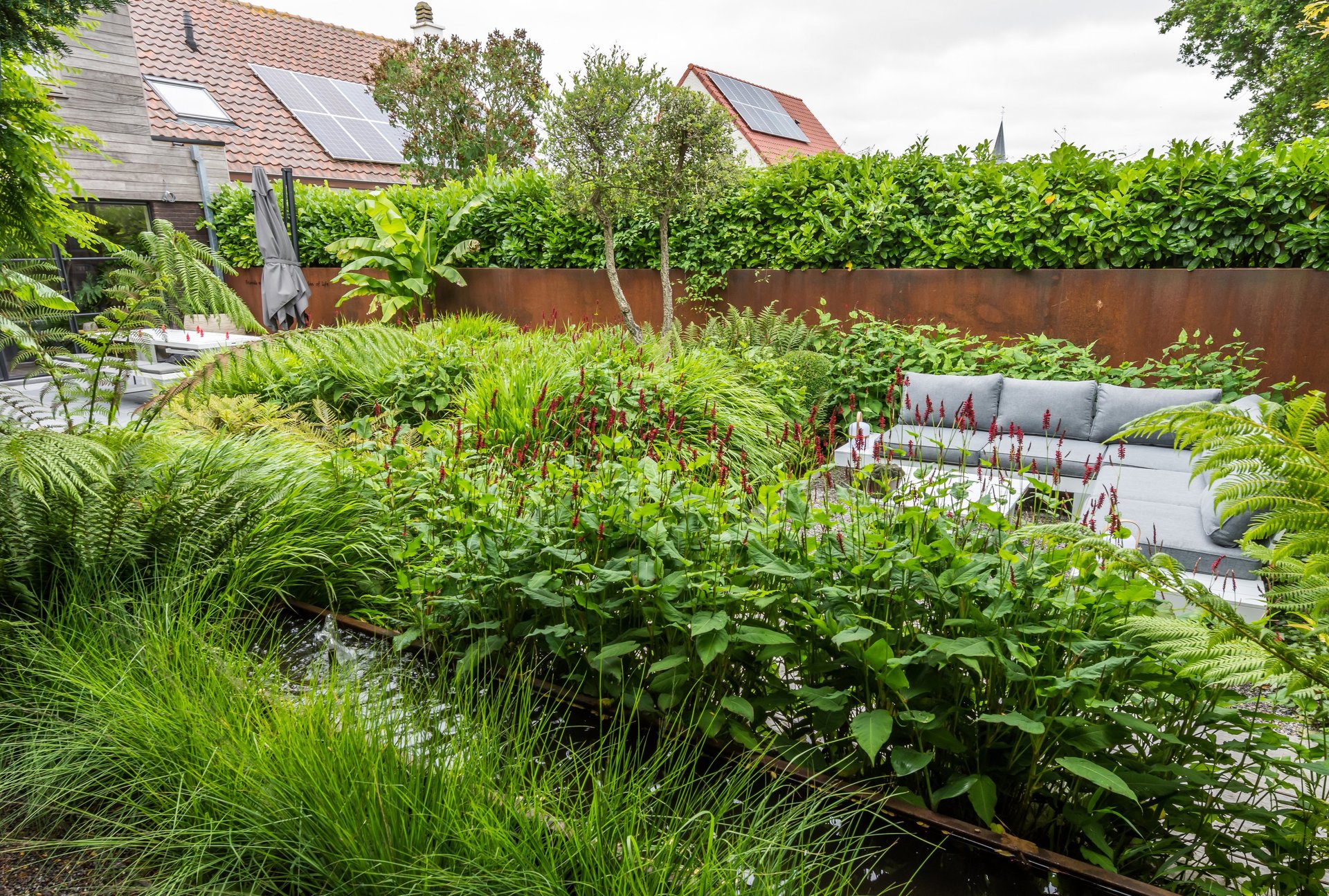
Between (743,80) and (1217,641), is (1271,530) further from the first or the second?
(743,80)

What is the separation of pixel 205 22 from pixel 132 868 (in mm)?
19124

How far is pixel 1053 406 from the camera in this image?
6066mm

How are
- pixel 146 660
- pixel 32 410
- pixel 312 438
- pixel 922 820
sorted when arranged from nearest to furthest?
pixel 922 820 → pixel 146 660 → pixel 32 410 → pixel 312 438

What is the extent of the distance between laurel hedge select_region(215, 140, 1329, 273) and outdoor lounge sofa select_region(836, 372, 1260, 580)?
4.57 ft

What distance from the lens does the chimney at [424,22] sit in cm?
1669

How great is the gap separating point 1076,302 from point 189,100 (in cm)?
1503

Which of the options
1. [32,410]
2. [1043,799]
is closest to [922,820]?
[1043,799]

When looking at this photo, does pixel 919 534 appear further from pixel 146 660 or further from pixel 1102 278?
pixel 1102 278

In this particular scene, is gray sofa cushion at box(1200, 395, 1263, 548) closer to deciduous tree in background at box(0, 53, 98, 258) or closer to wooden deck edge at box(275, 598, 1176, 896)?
wooden deck edge at box(275, 598, 1176, 896)

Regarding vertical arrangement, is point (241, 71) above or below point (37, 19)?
above

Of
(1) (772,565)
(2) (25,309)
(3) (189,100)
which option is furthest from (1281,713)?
(3) (189,100)

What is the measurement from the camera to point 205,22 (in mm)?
15820

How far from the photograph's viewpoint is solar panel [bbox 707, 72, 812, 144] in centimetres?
1850

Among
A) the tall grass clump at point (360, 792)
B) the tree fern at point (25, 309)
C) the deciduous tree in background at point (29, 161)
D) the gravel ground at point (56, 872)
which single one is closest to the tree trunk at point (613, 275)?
the deciduous tree in background at point (29, 161)
